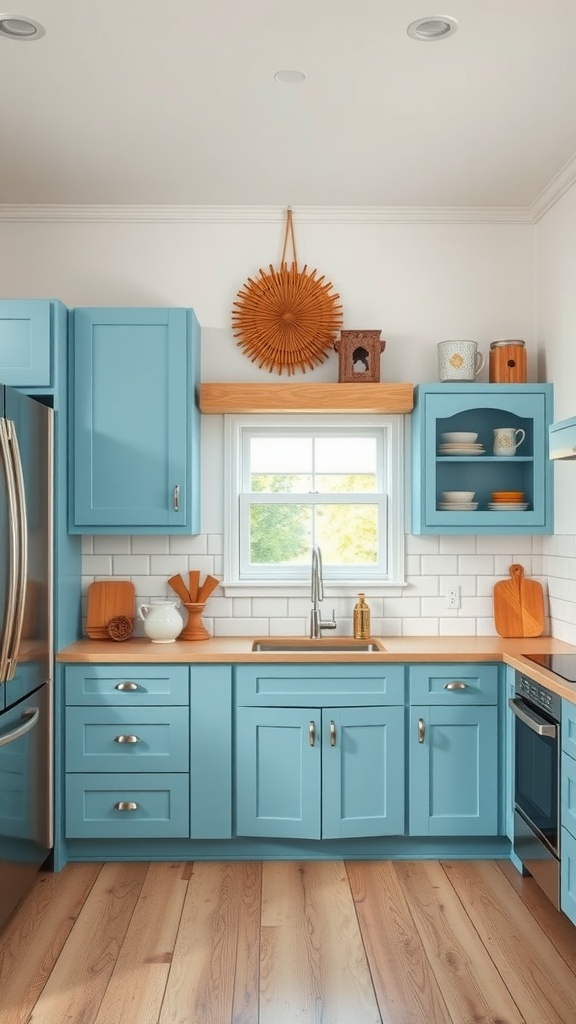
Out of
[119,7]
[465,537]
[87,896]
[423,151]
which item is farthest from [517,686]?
[119,7]

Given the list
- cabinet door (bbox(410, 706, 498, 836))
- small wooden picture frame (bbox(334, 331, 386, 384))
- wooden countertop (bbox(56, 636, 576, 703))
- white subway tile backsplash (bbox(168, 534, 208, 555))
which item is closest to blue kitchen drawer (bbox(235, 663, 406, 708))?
wooden countertop (bbox(56, 636, 576, 703))

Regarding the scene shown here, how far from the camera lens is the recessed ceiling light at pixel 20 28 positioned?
8.54ft

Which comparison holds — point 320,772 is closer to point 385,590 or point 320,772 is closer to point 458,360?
point 385,590

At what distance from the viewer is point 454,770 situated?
3658 mm

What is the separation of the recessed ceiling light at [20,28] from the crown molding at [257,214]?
1454mm

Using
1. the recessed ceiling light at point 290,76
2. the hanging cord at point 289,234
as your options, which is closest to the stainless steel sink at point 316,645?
the hanging cord at point 289,234

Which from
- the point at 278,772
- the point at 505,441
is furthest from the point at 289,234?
the point at 278,772

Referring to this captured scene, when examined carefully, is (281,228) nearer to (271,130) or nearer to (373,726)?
(271,130)

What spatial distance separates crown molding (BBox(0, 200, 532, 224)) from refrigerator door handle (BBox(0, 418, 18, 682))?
64.1 inches

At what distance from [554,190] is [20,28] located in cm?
228

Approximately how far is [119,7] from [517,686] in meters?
2.70

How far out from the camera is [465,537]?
4199 millimetres

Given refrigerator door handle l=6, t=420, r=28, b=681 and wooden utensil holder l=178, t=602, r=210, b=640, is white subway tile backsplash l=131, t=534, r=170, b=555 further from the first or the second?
refrigerator door handle l=6, t=420, r=28, b=681

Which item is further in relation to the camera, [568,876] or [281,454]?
[281,454]
